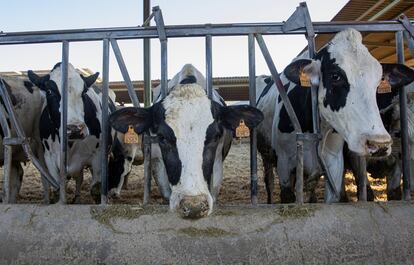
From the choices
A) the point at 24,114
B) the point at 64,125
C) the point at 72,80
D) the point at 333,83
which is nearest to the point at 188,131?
the point at 64,125

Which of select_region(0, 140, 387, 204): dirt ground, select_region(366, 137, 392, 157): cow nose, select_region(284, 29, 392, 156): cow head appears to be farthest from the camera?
select_region(0, 140, 387, 204): dirt ground

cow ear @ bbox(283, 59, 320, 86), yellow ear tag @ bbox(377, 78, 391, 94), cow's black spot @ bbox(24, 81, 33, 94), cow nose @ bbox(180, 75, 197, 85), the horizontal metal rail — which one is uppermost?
the horizontal metal rail

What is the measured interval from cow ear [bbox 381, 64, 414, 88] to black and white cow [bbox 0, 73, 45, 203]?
4321 millimetres

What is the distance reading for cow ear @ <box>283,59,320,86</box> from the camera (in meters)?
3.98

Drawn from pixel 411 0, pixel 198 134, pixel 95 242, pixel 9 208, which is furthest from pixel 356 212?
pixel 411 0

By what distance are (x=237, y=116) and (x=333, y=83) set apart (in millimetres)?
825

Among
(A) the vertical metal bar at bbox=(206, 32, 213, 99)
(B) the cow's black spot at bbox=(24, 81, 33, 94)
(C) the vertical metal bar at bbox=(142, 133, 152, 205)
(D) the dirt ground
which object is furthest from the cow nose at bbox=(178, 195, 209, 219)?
(B) the cow's black spot at bbox=(24, 81, 33, 94)

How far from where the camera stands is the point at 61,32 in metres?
3.94

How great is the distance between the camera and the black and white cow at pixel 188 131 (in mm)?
3107

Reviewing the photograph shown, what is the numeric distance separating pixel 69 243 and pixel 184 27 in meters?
1.95

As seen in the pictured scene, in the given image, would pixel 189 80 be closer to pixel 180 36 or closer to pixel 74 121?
pixel 180 36

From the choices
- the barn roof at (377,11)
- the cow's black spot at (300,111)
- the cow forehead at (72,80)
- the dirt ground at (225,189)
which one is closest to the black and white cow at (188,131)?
the cow's black spot at (300,111)

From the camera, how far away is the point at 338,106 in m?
3.74

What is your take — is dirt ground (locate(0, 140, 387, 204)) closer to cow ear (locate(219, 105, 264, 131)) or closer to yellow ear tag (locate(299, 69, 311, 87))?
cow ear (locate(219, 105, 264, 131))
